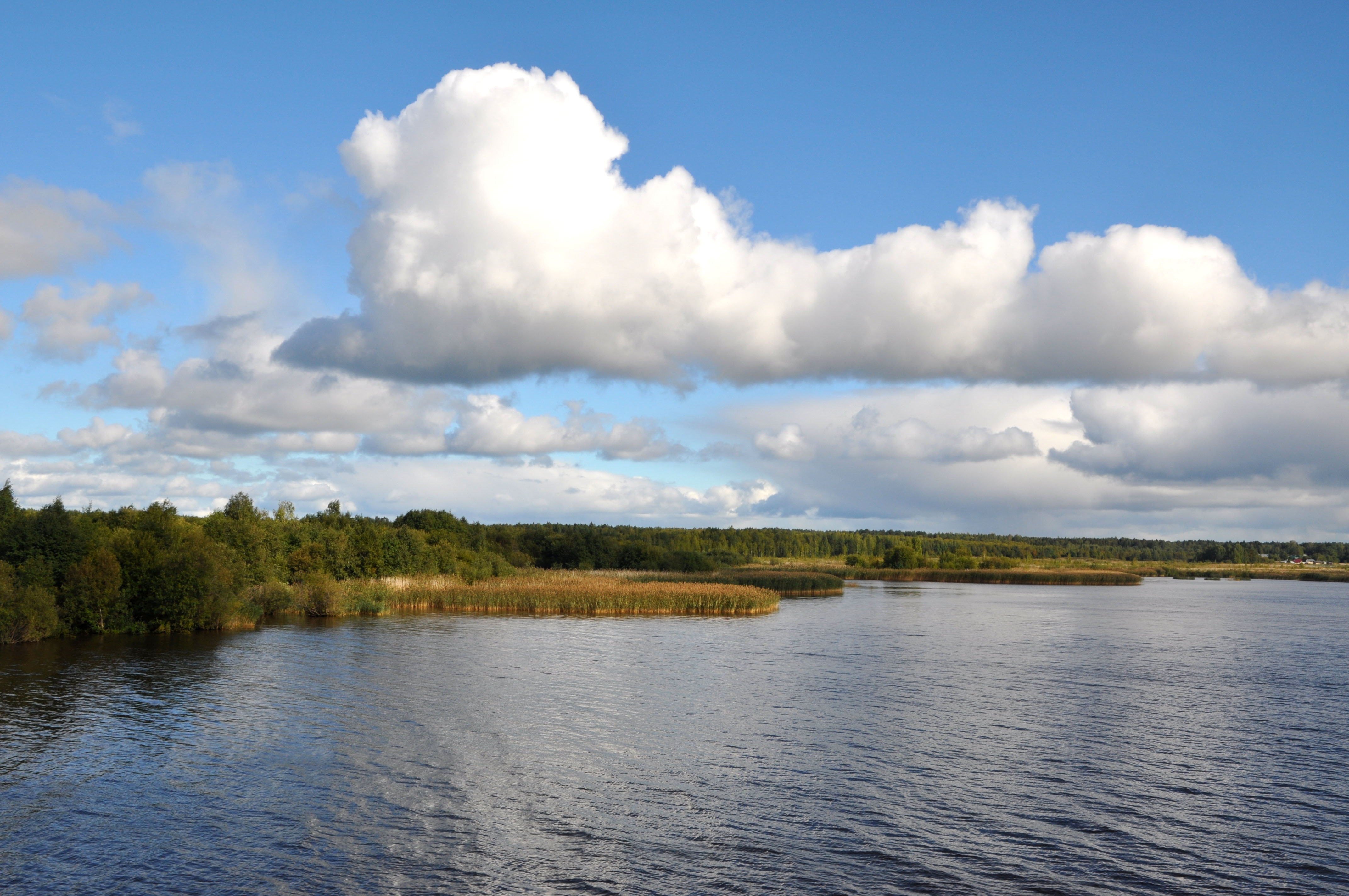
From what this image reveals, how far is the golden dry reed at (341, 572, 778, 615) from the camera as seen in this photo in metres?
67.1

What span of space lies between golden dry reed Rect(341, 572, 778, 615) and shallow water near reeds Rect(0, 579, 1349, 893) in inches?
905

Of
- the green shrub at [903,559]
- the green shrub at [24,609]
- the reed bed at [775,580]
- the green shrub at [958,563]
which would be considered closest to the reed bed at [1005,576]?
the green shrub at [958,563]

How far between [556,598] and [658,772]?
4687 cm

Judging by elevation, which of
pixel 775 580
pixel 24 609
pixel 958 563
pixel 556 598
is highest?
pixel 24 609

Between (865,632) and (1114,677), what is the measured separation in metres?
19.5

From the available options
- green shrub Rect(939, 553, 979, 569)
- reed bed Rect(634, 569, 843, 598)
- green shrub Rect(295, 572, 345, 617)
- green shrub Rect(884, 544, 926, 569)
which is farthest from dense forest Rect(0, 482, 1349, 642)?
green shrub Rect(939, 553, 979, 569)

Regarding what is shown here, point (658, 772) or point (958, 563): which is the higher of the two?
point (658, 772)

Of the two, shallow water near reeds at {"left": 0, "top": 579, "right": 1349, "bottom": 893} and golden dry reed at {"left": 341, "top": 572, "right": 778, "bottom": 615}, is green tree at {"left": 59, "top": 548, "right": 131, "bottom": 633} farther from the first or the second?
golden dry reed at {"left": 341, "top": 572, "right": 778, "bottom": 615}

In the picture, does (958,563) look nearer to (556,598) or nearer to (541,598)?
(556,598)

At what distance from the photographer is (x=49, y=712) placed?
2634cm


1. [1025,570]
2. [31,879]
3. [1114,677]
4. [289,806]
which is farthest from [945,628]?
[1025,570]

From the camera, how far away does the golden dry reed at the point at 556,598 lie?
6712 cm

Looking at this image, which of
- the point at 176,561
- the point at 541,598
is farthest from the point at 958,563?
the point at 176,561

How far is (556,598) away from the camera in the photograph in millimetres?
67188
